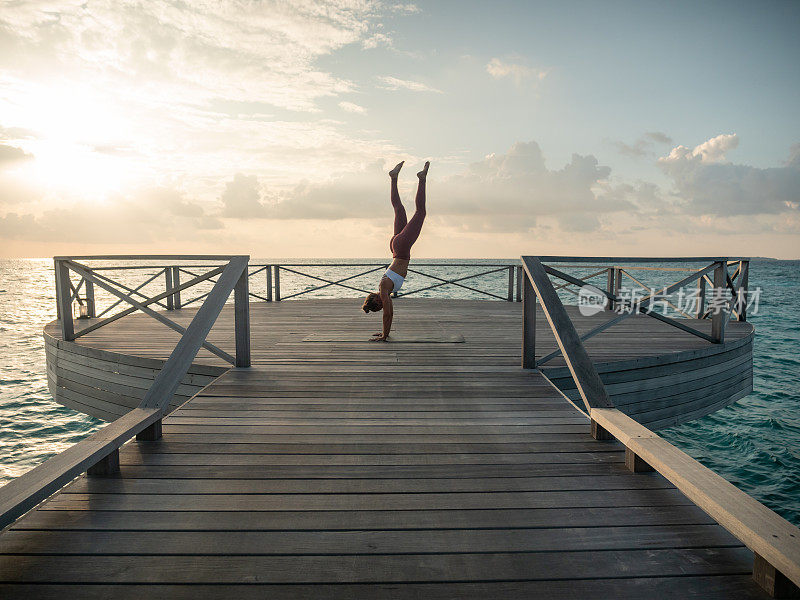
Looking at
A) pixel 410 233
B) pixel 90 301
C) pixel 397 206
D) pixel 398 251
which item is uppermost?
pixel 397 206

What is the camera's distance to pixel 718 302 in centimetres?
617

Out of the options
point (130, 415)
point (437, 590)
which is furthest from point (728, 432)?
point (130, 415)

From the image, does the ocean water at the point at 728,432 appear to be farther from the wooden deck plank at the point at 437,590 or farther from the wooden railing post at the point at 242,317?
the wooden deck plank at the point at 437,590

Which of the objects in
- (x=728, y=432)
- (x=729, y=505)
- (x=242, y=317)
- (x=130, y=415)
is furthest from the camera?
(x=728, y=432)

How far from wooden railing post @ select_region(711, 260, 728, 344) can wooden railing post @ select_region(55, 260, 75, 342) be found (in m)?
8.31

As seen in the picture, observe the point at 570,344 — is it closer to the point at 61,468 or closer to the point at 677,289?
the point at 677,289

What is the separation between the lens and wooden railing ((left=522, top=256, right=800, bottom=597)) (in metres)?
1.62

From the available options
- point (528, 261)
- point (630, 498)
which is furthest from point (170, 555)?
point (528, 261)

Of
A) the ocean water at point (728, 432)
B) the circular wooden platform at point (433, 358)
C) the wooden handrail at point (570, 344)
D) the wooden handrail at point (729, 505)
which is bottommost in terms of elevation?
the ocean water at point (728, 432)

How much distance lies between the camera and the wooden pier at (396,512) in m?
1.73

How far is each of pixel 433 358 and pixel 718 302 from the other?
408cm

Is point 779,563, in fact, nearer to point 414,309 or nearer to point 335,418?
point 335,418

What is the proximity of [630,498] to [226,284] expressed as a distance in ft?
11.8

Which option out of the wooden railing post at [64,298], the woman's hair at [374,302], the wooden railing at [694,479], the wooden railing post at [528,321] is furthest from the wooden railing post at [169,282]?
the wooden railing at [694,479]
